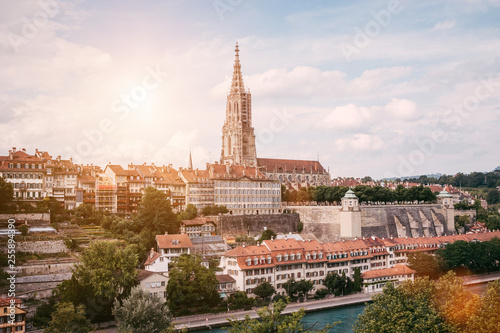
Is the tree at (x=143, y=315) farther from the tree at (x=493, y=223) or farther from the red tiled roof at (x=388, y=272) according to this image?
the tree at (x=493, y=223)

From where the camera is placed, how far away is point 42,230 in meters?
46.5

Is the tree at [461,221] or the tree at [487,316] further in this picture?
the tree at [461,221]

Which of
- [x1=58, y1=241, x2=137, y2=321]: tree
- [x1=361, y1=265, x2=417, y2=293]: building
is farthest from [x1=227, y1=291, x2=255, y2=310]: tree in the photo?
[x1=361, y1=265, x2=417, y2=293]: building

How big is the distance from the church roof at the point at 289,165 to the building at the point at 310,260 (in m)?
39.3

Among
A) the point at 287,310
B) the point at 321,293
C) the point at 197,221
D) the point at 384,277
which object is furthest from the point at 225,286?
the point at 197,221

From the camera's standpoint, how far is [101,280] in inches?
1487

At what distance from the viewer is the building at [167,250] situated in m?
45.4

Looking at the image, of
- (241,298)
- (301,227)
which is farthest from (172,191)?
(241,298)

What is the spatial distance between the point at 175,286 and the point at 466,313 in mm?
20891

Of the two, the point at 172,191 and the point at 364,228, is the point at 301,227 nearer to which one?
the point at 364,228

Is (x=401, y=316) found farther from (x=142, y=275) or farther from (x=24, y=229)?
(x=24, y=229)

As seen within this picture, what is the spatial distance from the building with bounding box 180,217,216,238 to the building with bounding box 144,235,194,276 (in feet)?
32.5

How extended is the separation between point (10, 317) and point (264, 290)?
2024 cm

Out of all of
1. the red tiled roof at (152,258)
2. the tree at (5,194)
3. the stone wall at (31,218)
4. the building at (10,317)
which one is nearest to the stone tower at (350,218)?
the red tiled roof at (152,258)
